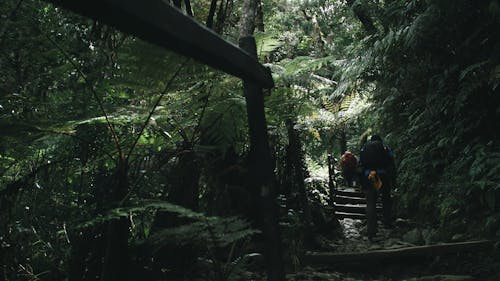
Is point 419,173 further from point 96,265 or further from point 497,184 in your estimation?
point 96,265

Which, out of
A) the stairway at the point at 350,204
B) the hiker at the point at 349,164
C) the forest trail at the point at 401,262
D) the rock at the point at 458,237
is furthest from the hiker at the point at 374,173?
the hiker at the point at 349,164

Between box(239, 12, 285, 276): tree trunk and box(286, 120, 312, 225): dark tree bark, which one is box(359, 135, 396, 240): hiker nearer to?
box(286, 120, 312, 225): dark tree bark

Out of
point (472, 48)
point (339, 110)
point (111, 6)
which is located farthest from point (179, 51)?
point (339, 110)

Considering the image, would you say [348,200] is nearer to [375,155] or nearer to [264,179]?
[375,155]

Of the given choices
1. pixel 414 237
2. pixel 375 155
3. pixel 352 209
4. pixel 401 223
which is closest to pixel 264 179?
pixel 414 237

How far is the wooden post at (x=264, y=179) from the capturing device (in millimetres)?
1842

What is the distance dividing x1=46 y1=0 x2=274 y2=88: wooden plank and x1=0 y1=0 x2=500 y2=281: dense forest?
293mm

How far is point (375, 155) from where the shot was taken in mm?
6590

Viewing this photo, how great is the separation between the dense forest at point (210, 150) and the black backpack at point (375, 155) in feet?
1.55

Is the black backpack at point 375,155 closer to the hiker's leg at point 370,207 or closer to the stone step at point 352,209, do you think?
the hiker's leg at point 370,207

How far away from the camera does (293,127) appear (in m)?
5.91

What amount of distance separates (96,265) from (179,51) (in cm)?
203

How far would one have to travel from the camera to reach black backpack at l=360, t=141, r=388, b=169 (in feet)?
21.6

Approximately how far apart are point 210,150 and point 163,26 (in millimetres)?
2264
